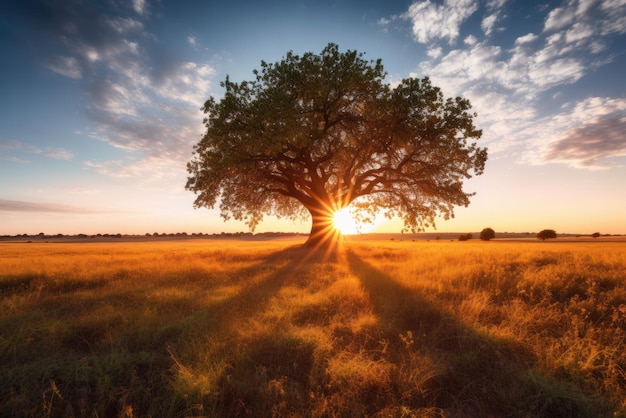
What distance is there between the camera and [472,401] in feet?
14.0

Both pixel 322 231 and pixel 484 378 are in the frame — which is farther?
pixel 322 231

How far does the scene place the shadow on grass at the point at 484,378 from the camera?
411 cm

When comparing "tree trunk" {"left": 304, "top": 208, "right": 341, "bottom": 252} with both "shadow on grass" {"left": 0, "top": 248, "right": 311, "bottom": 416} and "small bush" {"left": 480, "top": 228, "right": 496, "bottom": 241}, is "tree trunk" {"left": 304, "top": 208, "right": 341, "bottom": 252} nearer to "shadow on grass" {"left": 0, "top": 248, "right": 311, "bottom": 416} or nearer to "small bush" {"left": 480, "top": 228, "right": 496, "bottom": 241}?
"shadow on grass" {"left": 0, "top": 248, "right": 311, "bottom": 416}

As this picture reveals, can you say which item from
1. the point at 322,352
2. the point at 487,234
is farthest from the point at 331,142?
the point at 487,234

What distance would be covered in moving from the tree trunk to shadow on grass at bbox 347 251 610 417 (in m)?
18.5

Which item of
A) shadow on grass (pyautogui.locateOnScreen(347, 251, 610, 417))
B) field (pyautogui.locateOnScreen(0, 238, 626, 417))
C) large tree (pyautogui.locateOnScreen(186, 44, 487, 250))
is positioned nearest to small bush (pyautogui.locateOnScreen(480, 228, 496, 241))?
large tree (pyautogui.locateOnScreen(186, 44, 487, 250))

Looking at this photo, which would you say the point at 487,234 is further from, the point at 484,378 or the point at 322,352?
the point at 322,352

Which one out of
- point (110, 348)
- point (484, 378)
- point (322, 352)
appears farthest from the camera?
point (110, 348)

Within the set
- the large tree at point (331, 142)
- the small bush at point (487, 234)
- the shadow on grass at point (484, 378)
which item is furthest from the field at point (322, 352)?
the small bush at point (487, 234)

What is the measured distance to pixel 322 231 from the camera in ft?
86.5

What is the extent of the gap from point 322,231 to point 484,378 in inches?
856

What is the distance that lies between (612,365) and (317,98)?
1908 cm

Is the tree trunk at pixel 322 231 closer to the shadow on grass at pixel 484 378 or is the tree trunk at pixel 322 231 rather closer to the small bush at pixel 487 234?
the shadow on grass at pixel 484 378

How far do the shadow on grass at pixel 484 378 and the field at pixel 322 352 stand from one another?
0.02 m
